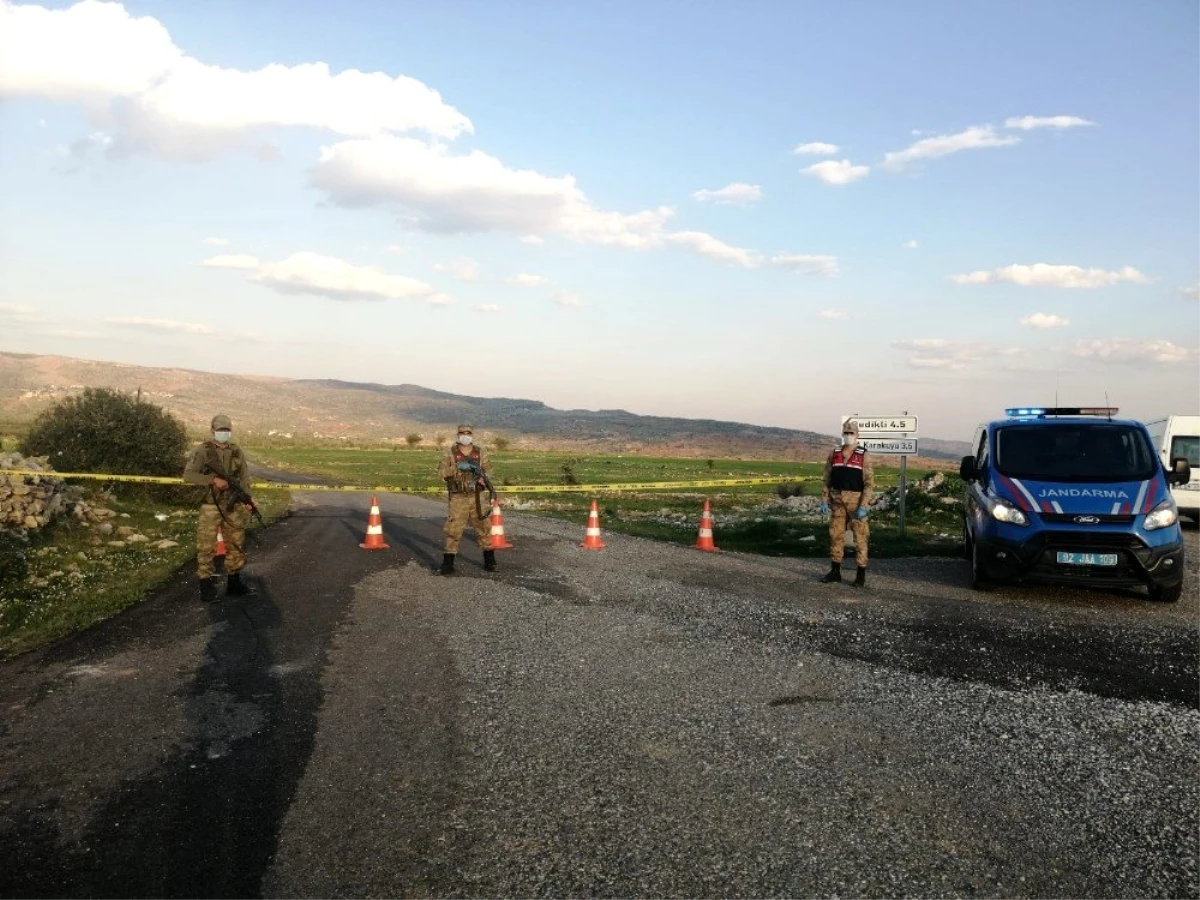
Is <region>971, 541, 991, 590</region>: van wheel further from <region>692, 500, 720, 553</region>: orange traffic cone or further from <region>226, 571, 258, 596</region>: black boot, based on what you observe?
<region>226, 571, 258, 596</region>: black boot

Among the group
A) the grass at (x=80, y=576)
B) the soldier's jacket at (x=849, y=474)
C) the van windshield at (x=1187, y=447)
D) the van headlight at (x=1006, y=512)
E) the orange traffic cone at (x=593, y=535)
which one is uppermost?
the van windshield at (x=1187, y=447)

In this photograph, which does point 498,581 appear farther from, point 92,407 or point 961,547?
point 92,407

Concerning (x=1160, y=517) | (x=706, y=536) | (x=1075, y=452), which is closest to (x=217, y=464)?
(x=706, y=536)

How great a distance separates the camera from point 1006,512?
9836 mm

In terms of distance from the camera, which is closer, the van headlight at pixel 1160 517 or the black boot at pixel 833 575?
the van headlight at pixel 1160 517

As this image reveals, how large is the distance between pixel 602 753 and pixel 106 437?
60.8 ft

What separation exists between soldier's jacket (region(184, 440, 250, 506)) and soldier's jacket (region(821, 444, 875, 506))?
23.6 feet

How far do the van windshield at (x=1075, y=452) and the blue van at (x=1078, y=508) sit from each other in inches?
0.5

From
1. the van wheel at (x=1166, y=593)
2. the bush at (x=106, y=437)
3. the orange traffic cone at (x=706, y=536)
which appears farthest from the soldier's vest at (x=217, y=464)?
the bush at (x=106, y=437)

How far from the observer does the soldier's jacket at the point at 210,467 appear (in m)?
9.76

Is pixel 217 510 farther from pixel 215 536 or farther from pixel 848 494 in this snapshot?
pixel 848 494

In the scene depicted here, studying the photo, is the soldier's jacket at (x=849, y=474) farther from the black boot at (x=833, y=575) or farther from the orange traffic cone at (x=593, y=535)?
the orange traffic cone at (x=593, y=535)

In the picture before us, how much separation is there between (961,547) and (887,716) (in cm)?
1050

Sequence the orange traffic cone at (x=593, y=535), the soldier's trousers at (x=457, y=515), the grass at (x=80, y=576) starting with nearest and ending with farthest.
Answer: the grass at (x=80, y=576) → the soldier's trousers at (x=457, y=515) → the orange traffic cone at (x=593, y=535)
